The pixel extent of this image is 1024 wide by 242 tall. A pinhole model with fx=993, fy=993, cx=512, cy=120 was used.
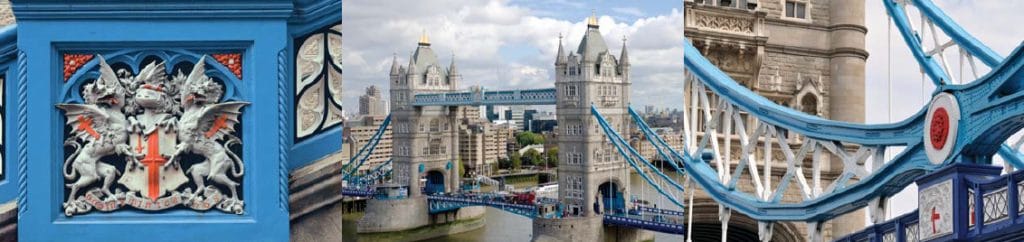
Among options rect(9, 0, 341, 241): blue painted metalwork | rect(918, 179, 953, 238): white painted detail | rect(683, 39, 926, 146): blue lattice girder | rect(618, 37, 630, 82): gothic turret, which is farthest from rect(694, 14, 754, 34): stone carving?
rect(9, 0, 341, 241): blue painted metalwork

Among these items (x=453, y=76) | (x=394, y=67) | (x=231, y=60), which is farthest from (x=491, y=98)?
(x=231, y=60)

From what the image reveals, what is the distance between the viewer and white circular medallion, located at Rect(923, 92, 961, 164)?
12.6ft

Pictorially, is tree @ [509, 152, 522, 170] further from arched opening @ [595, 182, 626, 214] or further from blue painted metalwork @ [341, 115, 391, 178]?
blue painted metalwork @ [341, 115, 391, 178]

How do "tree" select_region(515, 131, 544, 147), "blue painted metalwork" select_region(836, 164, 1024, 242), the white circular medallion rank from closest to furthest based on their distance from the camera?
"blue painted metalwork" select_region(836, 164, 1024, 242), the white circular medallion, "tree" select_region(515, 131, 544, 147)

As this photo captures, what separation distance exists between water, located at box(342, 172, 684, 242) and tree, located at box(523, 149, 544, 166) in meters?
0.14

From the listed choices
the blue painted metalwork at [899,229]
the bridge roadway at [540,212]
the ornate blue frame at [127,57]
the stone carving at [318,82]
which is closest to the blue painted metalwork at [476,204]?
the bridge roadway at [540,212]

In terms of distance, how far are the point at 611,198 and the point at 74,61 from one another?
2.30 metres

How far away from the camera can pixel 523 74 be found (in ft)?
14.3

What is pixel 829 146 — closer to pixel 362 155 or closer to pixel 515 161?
pixel 515 161

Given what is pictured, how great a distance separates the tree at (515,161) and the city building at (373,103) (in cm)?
59

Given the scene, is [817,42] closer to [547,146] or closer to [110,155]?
[547,146]

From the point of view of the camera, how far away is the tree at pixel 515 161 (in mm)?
4352

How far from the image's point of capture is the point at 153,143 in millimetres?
3855

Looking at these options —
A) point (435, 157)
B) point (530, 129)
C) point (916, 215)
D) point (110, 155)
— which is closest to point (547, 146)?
point (530, 129)
